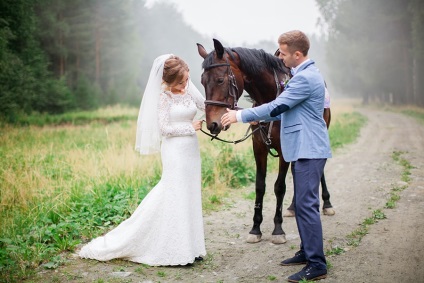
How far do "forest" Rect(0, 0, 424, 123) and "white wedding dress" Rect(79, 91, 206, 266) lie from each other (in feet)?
54.8

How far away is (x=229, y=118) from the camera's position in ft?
13.1

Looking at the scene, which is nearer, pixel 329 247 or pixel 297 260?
pixel 297 260

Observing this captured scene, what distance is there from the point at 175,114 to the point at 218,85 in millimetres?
604

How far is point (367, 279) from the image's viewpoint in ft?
12.4

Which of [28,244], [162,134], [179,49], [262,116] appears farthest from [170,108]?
[179,49]

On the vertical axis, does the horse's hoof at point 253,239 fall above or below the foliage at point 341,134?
below

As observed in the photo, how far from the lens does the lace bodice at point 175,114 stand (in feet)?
14.6

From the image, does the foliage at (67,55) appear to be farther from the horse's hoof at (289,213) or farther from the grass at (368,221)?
the grass at (368,221)

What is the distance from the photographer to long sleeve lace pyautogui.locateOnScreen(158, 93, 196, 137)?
444 cm

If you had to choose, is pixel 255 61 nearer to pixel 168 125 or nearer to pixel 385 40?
pixel 168 125

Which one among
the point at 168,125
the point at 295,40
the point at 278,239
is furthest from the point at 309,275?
the point at 295,40

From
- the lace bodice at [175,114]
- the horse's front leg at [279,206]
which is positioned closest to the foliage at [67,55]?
the lace bodice at [175,114]

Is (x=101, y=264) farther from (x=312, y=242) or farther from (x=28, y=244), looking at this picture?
(x=312, y=242)

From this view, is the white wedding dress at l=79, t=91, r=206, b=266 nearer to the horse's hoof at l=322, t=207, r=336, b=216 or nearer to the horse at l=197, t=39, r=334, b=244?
the horse at l=197, t=39, r=334, b=244
